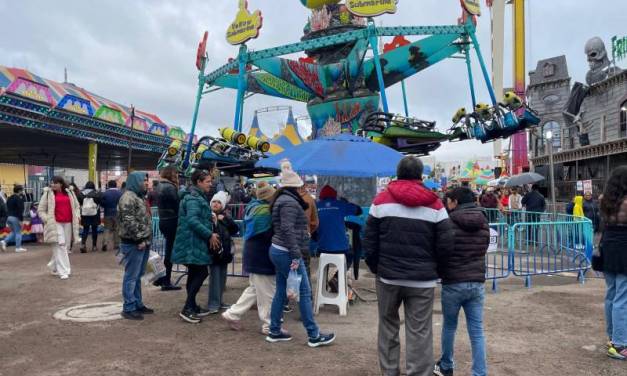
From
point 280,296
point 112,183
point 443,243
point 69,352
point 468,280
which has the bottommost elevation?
point 69,352

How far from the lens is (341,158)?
6.54 m

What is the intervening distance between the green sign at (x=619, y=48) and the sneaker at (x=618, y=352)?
25.3m

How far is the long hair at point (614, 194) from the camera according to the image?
4.45 metres

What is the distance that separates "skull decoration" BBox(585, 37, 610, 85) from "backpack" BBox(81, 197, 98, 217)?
87.6 ft

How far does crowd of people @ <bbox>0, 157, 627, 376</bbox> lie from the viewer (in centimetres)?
363

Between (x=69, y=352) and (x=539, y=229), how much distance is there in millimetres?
8162

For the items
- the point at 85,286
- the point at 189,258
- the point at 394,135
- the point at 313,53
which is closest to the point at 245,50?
the point at 313,53

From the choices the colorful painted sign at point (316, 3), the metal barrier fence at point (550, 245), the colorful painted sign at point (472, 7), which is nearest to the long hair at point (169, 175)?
the metal barrier fence at point (550, 245)

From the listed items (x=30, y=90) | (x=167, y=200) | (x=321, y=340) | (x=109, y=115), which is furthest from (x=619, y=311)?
(x=109, y=115)

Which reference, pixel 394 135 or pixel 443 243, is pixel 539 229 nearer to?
pixel 394 135

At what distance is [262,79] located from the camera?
18812 millimetres

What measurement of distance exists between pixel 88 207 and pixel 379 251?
10002mm

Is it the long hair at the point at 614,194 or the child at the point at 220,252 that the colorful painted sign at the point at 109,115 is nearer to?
the child at the point at 220,252

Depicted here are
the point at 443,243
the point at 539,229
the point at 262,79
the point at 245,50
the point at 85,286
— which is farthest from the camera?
the point at 262,79
